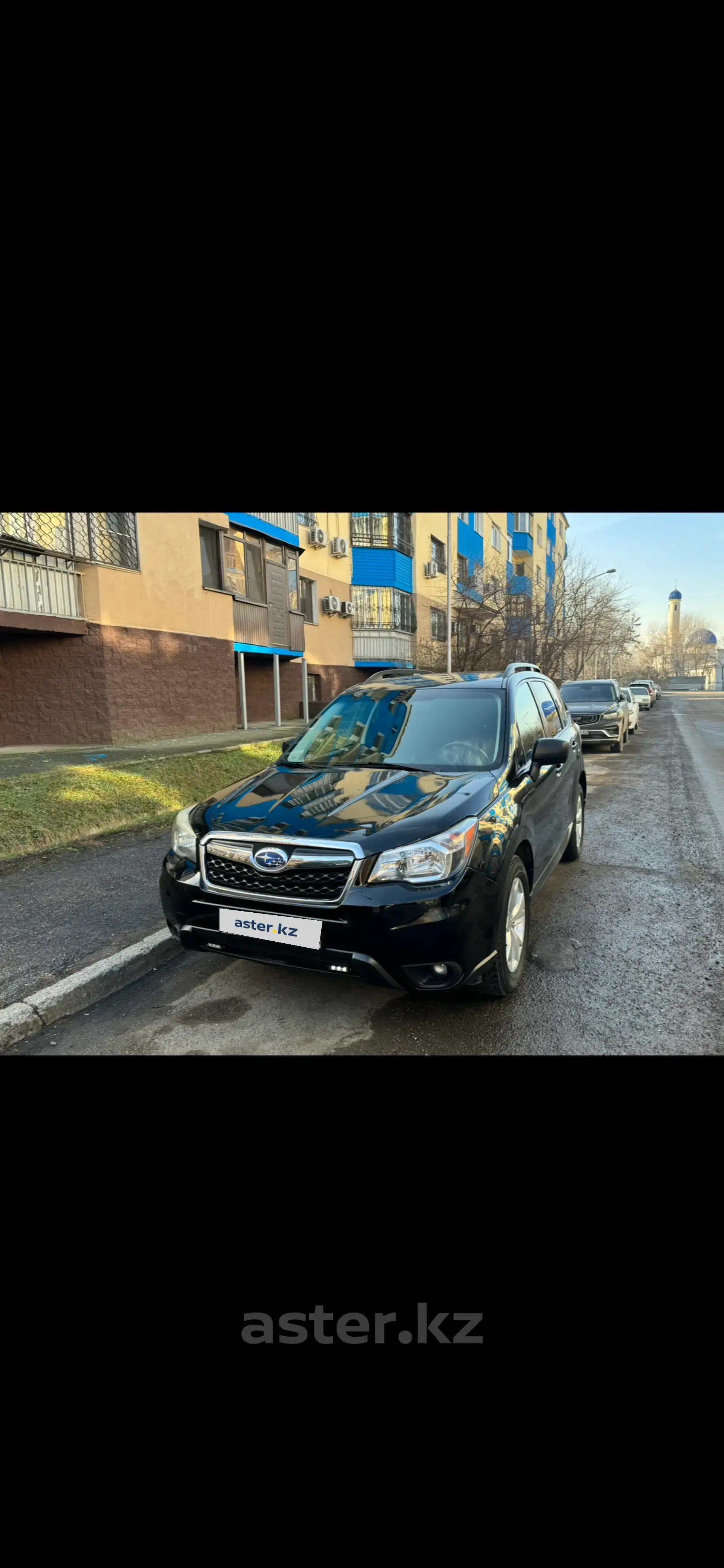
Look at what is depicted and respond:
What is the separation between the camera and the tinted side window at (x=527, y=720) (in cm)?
438

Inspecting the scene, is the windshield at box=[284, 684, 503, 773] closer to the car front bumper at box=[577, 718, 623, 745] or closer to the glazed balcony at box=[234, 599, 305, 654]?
the car front bumper at box=[577, 718, 623, 745]

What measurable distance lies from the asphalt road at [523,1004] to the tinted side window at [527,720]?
1.22m

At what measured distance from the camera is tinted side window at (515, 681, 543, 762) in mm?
4375

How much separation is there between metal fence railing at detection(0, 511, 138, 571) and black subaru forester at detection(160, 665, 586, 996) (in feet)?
28.4

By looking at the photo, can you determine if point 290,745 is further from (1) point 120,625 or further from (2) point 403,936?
(1) point 120,625

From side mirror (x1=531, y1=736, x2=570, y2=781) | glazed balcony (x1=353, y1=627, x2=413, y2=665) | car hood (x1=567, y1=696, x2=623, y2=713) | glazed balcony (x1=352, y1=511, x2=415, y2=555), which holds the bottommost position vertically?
car hood (x1=567, y1=696, x2=623, y2=713)

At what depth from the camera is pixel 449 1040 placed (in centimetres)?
321

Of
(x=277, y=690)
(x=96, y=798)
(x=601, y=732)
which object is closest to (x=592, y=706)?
(x=601, y=732)

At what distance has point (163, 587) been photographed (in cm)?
1428

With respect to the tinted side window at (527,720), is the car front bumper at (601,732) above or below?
below

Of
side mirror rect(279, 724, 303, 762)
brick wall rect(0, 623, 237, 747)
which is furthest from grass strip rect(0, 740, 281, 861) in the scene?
brick wall rect(0, 623, 237, 747)

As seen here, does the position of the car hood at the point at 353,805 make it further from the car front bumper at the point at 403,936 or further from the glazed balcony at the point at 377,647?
the glazed balcony at the point at 377,647

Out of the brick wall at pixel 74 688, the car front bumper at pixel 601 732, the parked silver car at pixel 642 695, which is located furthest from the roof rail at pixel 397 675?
the parked silver car at pixel 642 695

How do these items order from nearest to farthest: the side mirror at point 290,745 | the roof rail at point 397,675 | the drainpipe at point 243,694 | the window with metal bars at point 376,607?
the side mirror at point 290,745 → the roof rail at point 397,675 → the drainpipe at point 243,694 → the window with metal bars at point 376,607
